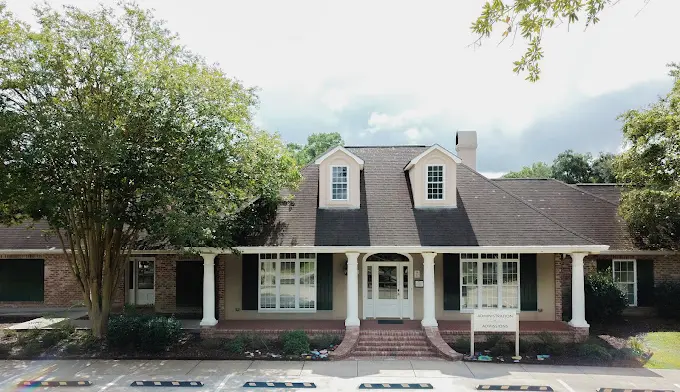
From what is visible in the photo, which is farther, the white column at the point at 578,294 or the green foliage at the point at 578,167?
the green foliage at the point at 578,167

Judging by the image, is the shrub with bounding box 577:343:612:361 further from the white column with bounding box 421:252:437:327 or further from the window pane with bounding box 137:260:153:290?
the window pane with bounding box 137:260:153:290

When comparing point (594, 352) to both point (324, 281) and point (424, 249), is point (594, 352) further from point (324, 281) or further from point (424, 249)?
point (324, 281)

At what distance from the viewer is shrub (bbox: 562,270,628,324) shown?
672 inches

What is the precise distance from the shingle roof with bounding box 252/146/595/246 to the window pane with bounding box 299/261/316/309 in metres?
1.58

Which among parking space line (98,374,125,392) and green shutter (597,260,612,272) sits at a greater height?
green shutter (597,260,612,272)

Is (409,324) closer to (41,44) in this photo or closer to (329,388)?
(329,388)

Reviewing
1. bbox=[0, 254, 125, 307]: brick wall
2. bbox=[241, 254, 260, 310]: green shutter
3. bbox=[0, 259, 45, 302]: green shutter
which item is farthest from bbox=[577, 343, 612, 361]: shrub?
bbox=[0, 259, 45, 302]: green shutter

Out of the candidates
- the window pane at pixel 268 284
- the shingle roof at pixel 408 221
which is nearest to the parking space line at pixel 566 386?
the shingle roof at pixel 408 221

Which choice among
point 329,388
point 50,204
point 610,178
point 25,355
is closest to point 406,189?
point 329,388

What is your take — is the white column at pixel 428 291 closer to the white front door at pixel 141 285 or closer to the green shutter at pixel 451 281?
the green shutter at pixel 451 281

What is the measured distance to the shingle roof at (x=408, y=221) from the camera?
51.0 feet

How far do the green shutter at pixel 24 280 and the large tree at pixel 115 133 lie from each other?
8074 mm

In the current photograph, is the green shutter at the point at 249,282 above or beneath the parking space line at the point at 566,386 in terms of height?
above

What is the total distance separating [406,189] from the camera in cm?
1827
